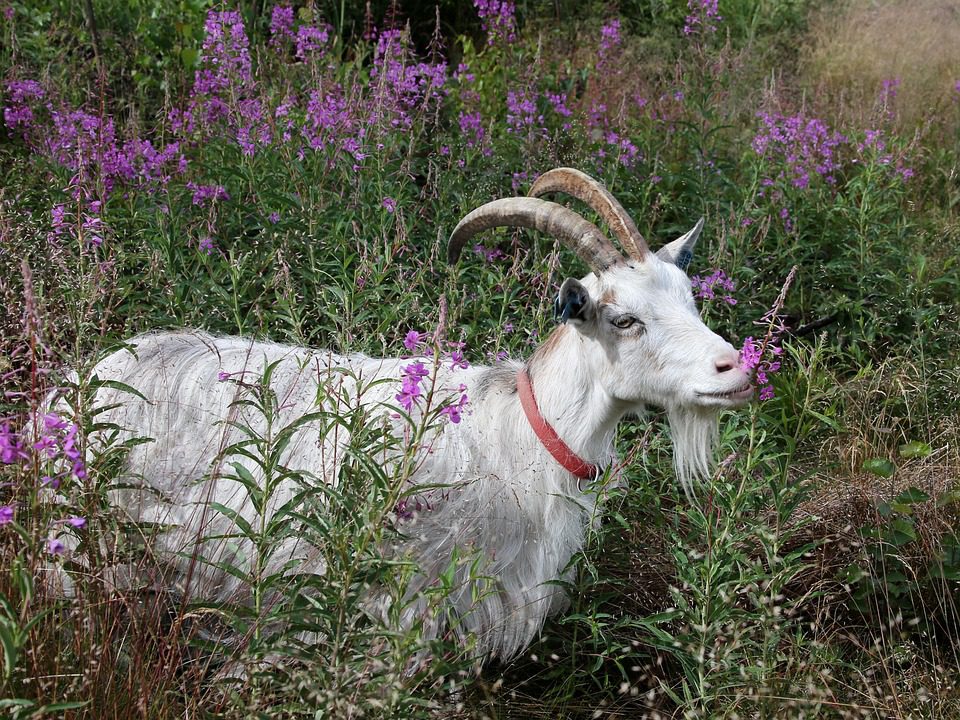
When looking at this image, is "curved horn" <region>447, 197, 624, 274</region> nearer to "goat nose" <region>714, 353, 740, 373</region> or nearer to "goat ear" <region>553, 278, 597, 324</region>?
"goat ear" <region>553, 278, 597, 324</region>

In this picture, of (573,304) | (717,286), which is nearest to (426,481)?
(573,304)

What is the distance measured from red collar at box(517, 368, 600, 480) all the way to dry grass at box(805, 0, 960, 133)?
5.79 metres

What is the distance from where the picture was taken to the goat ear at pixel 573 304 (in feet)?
11.1

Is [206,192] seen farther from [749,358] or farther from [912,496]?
[912,496]

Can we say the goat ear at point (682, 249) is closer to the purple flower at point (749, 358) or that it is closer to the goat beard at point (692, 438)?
the goat beard at point (692, 438)

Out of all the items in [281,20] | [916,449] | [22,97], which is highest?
[281,20]

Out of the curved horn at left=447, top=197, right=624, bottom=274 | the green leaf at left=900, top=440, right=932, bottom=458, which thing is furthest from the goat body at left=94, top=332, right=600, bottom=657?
the green leaf at left=900, top=440, right=932, bottom=458

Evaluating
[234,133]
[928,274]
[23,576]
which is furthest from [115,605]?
[928,274]

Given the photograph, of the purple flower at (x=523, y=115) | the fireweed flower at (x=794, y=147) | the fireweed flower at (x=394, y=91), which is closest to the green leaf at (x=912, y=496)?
the fireweed flower at (x=794, y=147)

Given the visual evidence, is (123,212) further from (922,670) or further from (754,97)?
(754,97)

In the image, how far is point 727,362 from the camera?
325cm

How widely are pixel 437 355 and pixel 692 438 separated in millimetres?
1649

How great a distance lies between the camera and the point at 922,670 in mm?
3826

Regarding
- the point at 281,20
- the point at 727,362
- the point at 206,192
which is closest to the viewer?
the point at 727,362
